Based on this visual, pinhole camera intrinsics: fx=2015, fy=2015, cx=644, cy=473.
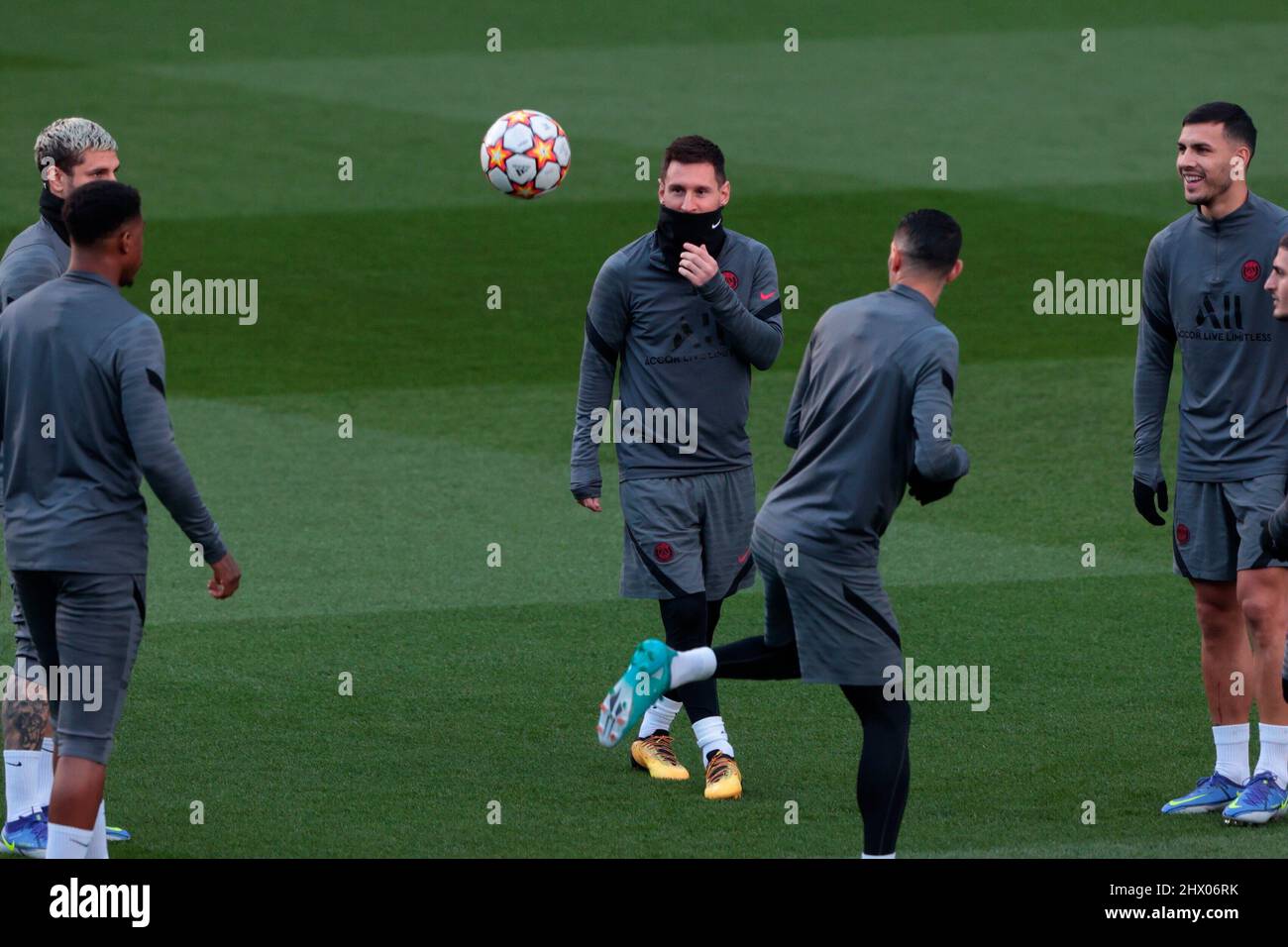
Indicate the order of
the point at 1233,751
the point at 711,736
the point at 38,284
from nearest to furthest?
the point at 38,284 → the point at 1233,751 → the point at 711,736

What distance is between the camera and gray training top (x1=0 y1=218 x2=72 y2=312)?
698 cm

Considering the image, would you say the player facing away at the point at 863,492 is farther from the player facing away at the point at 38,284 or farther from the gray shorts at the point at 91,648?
the player facing away at the point at 38,284

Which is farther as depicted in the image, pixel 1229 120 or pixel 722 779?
pixel 722 779

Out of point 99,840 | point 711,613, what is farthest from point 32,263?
point 711,613

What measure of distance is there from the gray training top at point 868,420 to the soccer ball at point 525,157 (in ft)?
15.1

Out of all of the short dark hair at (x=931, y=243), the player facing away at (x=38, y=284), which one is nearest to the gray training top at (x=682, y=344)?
the short dark hair at (x=931, y=243)

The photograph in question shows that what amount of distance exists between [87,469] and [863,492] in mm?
2400

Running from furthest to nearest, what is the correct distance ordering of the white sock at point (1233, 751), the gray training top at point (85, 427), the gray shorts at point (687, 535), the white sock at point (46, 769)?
the gray shorts at point (687, 535)
the white sock at point (1233, 751)
the white sock at point (46, 769)
the gray training top at point (85, 427)

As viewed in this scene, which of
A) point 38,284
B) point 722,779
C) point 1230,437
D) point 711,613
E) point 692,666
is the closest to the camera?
point 692,666

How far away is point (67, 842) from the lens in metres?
6.12

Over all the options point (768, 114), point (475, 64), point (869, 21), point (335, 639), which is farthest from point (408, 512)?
point (869, 21)

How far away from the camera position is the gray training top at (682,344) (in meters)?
7.89

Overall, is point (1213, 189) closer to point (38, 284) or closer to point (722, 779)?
point (722, 779)

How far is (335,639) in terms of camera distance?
32.3ft
